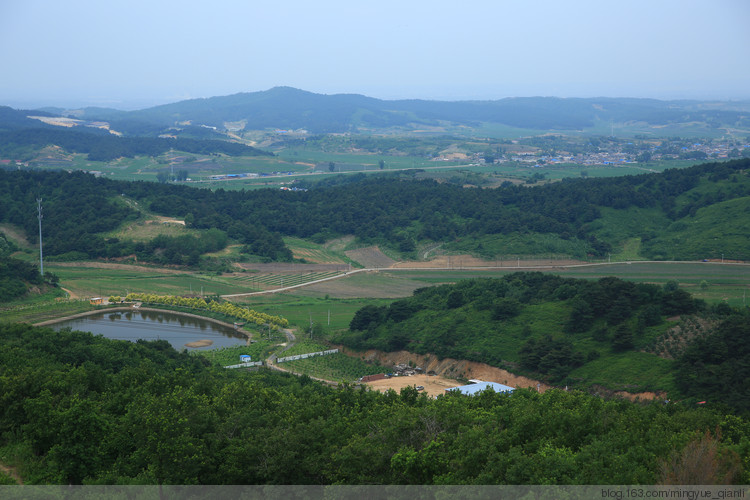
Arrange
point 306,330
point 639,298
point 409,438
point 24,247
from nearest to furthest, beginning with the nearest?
point 409,438 → point 639,298 → point 306,330 → point 24,247

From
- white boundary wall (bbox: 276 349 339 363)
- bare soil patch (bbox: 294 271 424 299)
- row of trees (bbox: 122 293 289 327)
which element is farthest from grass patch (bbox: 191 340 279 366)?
bare soil patch (bbox: 294 271 424 299)

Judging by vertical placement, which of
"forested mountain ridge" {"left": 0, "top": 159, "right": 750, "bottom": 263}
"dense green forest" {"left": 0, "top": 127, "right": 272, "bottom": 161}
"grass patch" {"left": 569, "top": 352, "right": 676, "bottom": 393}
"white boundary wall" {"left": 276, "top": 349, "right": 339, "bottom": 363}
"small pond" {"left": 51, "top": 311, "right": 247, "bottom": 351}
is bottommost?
"small pond" {"left": 51, "top": 311, "right": 247, "bottom": 351}

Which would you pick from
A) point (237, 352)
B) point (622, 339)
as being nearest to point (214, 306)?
point (237, 352)

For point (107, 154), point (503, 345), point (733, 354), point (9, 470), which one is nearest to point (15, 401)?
point (9, 470)

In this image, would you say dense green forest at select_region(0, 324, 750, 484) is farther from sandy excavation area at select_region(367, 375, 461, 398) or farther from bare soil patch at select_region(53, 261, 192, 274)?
Answer: bare soil patch at select_region(53, 261, 192, 274)

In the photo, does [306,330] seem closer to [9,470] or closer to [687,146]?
[9,470]

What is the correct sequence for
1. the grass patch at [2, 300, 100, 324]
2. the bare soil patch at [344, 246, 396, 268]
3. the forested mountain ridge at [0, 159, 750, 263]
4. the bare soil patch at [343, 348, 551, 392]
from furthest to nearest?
the bare soil patch at [344, 246, 396, 268] → the forested mountain ridge at [0, 159, 750, 263] → the grass patch at [2, 300, 100, 324] → the bare soil patch at [343, 348, 551, 392]

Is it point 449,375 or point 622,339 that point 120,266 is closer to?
point 449,375
